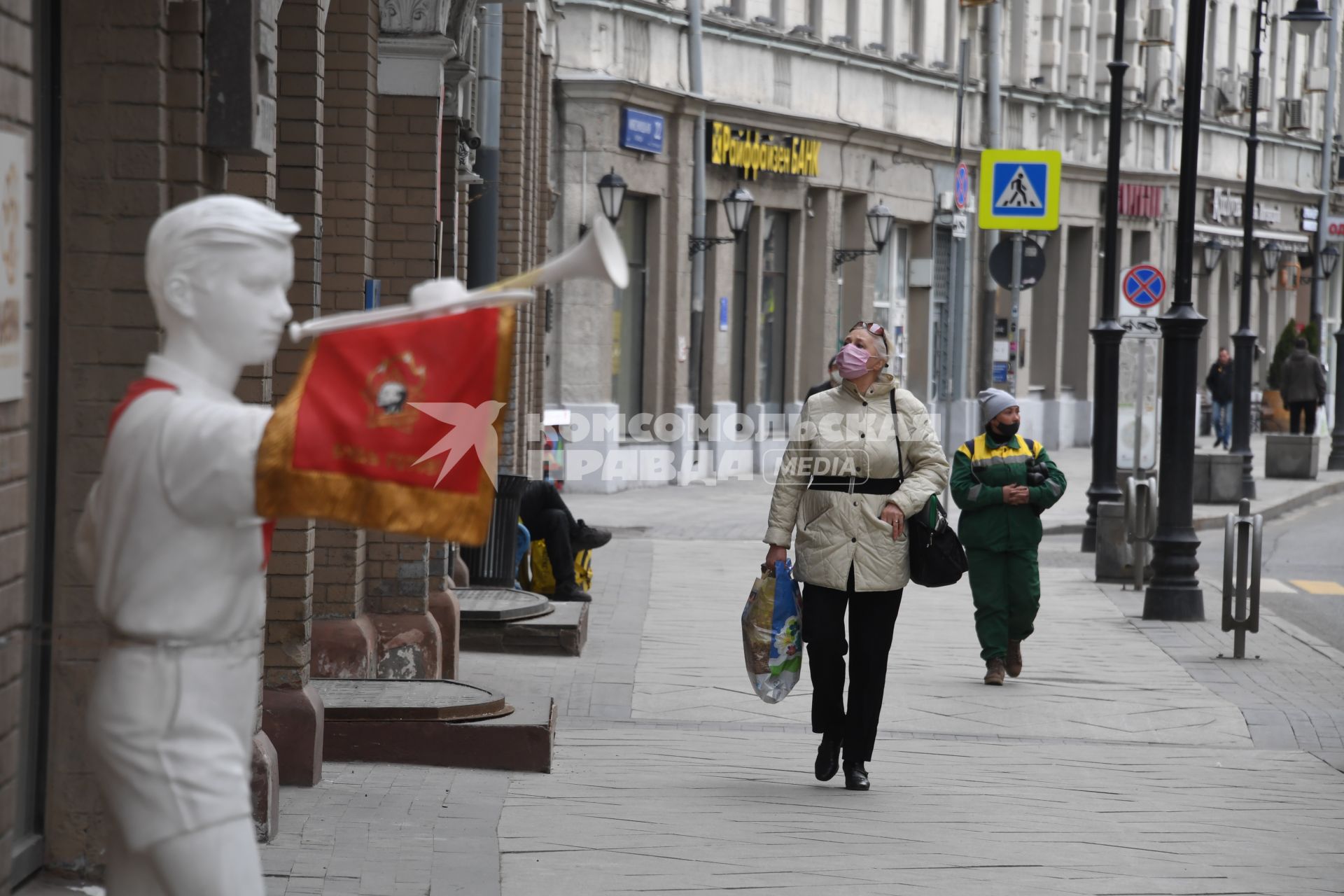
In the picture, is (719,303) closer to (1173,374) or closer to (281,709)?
(1173,374)

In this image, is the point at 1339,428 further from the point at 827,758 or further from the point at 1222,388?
the point at 827,758

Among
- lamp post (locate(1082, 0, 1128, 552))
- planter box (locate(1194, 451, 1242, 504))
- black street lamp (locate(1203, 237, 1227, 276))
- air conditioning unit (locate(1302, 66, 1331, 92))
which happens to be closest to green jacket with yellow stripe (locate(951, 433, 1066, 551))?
lamp post (locate(1082, 0, 1128, 552))

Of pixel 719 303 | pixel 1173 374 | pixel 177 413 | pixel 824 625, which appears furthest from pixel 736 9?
pixel 177 413

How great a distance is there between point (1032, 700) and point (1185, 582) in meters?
4.09

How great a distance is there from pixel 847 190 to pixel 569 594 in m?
21.0

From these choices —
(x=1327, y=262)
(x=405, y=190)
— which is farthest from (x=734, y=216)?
(x=405, y=190)

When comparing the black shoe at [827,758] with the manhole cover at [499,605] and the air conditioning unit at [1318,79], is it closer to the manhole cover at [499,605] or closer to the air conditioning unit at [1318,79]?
the manhole cover at [499,605]

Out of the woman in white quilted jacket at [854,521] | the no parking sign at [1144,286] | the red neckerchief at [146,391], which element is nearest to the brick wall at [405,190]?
the woman in white quilted jacket at [854,521]

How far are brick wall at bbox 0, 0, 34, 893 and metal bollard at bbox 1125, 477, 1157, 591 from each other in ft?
39.7

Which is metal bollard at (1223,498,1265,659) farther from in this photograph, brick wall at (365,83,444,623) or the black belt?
brick wall at (365,83,444,623)

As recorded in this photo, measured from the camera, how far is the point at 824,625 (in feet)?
27.5

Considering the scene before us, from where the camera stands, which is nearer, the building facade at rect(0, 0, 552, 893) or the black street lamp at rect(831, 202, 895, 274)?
the building facade at rect(0, 0, 552, 893)

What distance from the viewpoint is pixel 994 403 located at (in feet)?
38.0

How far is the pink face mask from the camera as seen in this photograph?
326 inches
